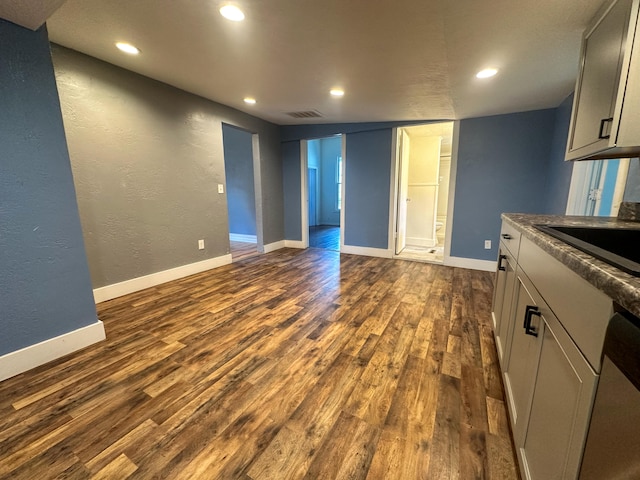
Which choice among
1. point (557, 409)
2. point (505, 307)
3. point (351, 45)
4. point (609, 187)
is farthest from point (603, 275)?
point (609, 187)

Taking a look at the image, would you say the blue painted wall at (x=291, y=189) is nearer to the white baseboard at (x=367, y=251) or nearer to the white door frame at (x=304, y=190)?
the white door frame at (x=304, y=190)

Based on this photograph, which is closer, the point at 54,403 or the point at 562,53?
the point at 54,403

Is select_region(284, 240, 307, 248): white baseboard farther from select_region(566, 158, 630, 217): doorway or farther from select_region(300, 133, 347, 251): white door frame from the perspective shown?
select_region(566, 158, 630, 217): doorway

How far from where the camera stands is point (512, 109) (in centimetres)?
329

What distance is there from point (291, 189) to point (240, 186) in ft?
3.94

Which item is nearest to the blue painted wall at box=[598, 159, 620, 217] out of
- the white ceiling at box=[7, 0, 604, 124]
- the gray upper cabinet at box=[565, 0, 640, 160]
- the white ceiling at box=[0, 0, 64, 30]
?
the gray upper cabinet at box=[565, 0, 640, 160]

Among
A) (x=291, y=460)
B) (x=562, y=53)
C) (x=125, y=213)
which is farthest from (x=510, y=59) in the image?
(x=125, y=213)

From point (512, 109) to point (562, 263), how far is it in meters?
3.47

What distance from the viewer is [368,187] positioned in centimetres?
445

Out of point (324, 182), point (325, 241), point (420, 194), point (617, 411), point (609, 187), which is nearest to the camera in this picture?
point (617, 411)

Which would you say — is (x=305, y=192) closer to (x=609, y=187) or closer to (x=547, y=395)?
(x=609, y=187)

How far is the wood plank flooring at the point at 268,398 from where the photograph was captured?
1.12m

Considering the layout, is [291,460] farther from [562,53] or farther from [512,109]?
[512,109]

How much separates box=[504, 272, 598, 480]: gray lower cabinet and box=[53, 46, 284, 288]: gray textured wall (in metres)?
3.36
